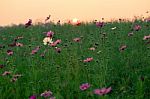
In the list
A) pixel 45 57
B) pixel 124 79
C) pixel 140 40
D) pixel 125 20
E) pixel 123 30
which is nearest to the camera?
pixel 124 79

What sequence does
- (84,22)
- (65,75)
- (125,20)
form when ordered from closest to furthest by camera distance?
(65,75)
(125,20)
(84,22)

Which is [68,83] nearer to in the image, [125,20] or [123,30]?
[123,30]

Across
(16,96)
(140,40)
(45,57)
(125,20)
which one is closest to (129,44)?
(140,40)

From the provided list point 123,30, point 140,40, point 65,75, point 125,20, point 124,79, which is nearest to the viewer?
point 124,79

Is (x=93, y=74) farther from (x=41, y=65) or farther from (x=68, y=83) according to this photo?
(x=41, y=65)

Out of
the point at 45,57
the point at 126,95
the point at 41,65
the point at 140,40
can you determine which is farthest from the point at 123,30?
the point at 126,95

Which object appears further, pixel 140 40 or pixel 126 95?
pixel 140 40

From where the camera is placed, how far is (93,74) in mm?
4492

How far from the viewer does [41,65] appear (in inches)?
208

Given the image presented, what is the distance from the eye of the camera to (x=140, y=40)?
621cm

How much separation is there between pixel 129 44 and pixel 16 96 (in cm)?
210

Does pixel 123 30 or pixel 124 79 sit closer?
pixel 124 79

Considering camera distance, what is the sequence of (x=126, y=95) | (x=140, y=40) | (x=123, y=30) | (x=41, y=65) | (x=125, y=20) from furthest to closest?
(x=125, y=20)
(x=123, y=30)
(x=140, y=40)
(x=41, y=65)
(x=126, y=95)

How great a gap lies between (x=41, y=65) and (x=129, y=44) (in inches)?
51.2
